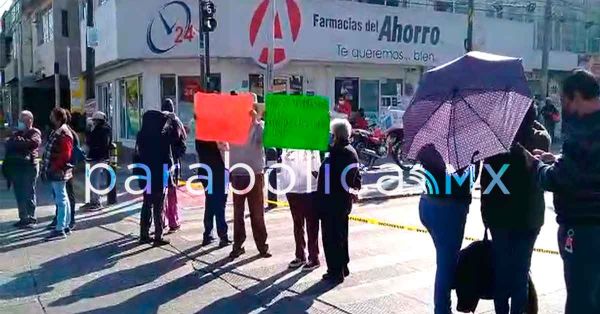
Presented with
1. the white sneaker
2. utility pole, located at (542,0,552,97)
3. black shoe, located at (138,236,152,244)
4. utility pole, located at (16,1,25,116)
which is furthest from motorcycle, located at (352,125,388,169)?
utility pole, located at (16,1,25,116)

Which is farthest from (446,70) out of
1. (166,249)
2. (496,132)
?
(166,249)

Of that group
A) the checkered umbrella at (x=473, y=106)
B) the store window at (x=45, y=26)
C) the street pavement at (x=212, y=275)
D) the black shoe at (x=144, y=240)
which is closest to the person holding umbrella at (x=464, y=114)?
the checkered umbrella at (x=473, y=106)

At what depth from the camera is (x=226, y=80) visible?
758 inches

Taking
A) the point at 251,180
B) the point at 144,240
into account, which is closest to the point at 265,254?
the point at 251,180

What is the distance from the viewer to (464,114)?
13.2 feet

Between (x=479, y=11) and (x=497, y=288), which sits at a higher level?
(x=479, y=11)

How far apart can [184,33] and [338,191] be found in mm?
13683

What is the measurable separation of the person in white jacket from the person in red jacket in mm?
3390

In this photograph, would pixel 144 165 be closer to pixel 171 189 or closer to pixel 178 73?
pixel 171 189

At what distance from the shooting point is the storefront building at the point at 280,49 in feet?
61.1

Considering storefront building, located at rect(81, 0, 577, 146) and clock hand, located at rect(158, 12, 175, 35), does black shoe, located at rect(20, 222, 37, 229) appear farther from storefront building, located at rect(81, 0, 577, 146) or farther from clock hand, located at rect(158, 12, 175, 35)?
clock hand, located at rect(158, 12, 175, 35)

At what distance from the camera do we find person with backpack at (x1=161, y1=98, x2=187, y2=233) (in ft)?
26.9

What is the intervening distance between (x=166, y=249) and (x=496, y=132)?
509cm

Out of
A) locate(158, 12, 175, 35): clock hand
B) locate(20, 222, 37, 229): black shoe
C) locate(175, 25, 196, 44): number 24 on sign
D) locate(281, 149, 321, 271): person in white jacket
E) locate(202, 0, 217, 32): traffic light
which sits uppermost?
locate(158, 12, 175, 35): clock hand
